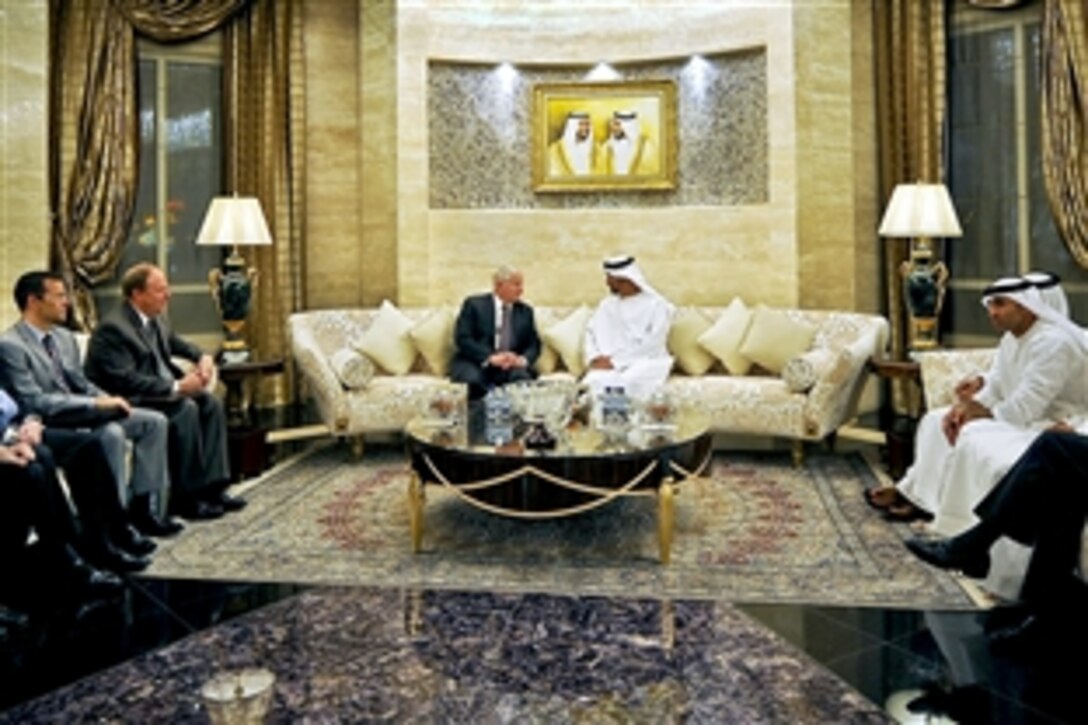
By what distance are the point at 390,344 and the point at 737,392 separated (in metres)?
2.36

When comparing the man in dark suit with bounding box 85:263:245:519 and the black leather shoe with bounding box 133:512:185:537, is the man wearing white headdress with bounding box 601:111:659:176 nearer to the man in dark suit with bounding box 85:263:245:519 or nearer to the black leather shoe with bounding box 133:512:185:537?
the man in dark suit with bounding box 85:263:245:519

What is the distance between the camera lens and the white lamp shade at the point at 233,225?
6.15 meters

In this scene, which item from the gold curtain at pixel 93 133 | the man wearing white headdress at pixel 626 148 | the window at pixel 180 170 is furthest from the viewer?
the man wearing white headdress at pixel 626 148

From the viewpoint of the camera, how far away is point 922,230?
5770 millimetres

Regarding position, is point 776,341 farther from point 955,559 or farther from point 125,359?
point 125,359

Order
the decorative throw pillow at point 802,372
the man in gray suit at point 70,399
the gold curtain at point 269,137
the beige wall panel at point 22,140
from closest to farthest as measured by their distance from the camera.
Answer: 1. the man in gray suit at point 70,399
2. the beige wall panel at point 22,140
3. the decorative throw pillow at point 802,372
4. the gold curtain at point 269,137

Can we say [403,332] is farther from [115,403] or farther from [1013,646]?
[1013,646]

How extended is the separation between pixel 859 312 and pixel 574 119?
2.64 metres

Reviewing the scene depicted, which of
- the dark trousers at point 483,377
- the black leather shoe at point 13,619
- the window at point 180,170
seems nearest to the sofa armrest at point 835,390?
the dark trousers at point 483,377

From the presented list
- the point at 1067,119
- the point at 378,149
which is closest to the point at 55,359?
the point at 378,149

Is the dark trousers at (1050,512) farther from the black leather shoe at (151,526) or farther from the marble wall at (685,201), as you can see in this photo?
the marble wall at (685,201)

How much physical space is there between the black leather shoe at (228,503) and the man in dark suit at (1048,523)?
3527mm

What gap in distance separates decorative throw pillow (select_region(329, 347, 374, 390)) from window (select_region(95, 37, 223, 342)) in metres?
1.90

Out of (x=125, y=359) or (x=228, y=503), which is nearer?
(x=125, y=359)
